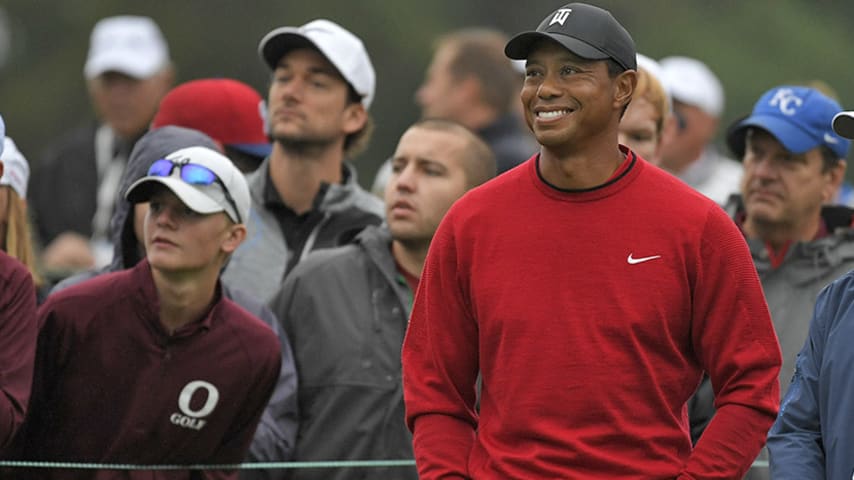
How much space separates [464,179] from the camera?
8.53 meters

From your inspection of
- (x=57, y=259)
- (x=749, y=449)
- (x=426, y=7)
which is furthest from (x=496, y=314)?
(x=426, y=7)

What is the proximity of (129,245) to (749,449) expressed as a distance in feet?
10.1

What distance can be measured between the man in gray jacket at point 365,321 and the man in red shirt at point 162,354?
1.57 feet

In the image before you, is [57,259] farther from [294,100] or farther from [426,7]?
[426,7]

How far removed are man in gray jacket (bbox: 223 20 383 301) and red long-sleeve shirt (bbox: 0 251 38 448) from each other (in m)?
1.88

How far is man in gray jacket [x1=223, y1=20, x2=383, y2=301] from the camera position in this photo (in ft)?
29.0

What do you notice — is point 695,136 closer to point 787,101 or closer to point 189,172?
point 787,101

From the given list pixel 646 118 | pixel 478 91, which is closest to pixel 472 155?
pixel 646 118

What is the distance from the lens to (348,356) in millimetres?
7984

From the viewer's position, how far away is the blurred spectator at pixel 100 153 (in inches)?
475

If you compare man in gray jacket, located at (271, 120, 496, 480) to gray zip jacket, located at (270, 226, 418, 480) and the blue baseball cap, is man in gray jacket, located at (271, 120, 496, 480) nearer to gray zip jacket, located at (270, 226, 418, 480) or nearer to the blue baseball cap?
gray zip jacket, located at (270, 226, 418, 480)

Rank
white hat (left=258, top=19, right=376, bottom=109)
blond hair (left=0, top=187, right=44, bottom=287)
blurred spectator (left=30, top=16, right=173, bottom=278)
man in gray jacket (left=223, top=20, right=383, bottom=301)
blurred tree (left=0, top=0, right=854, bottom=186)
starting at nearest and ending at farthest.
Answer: blond hair (left=0, top=187, right=44, bottom=287) → man in gray jacket (left=223, top=20, right=383, bottom=301) → white hat (left=258, top=19, right=376, bottom=109) → blurred spectator (left=30, top=16, right=173, bottom=278) → blurred tree (left=0, top=0, right=854, bottom=186)

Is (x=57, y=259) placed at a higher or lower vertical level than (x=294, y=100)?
lower

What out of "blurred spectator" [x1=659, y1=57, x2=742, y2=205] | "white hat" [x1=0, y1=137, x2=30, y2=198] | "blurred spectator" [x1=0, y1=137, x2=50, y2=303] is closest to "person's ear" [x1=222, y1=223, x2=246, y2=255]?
"blurred spectator" [x1=0, y1=137, x2=50, y2=303]
